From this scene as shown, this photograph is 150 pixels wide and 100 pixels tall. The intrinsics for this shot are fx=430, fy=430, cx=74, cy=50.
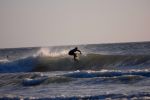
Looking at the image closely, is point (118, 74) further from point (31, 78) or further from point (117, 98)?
point (117, 98)

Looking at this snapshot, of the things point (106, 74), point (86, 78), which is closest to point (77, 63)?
point (106, 74)

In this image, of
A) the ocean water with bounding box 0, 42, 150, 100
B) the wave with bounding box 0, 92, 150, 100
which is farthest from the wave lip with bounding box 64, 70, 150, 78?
the wave with bounding box 0, 92, 150, 100

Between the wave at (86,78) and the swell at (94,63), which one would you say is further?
the swell at (94,63)

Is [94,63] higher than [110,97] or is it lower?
lower

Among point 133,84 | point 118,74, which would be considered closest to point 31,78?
point 118,74

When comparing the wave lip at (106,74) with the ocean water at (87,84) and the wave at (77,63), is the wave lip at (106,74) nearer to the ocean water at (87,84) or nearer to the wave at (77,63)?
the ocean water at (87,84)

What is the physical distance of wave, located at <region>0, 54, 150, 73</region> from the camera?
29.1m

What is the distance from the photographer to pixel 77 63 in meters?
30.9

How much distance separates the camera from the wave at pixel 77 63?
2911 centimetres

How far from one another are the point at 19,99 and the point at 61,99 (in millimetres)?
1543

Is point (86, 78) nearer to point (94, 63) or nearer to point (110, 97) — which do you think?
point (110, 97)

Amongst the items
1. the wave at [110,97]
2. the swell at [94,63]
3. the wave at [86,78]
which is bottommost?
the swell at [94,63]

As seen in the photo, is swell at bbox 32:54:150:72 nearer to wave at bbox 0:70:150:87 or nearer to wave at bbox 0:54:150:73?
wave at bbox 0:54:150:73

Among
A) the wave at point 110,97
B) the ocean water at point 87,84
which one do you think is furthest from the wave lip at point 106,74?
the wave at point 110,97
